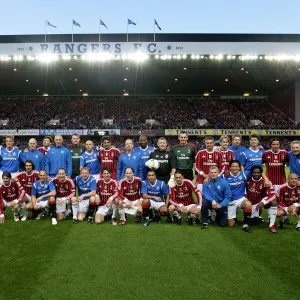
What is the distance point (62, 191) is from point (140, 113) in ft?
90.3

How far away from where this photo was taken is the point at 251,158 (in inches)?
276

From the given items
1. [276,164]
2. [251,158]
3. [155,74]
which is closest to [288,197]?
[276,164]

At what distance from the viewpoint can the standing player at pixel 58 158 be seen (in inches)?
288

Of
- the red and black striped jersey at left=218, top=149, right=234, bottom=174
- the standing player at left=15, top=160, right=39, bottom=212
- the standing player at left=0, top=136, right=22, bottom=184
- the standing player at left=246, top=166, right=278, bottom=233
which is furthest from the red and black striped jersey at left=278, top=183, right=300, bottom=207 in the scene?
the standing player at left=0, top=136, right=22, bottom=184

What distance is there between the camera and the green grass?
3479 mm

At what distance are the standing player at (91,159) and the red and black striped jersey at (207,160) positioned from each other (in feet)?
7.73

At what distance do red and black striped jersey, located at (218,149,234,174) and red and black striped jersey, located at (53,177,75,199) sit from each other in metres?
3.29

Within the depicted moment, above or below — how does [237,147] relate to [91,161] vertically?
above

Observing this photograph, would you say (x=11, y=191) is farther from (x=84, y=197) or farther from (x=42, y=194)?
(x=84, y=197)

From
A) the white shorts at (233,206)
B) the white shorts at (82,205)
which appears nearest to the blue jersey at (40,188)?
the white shorts at (82,205)

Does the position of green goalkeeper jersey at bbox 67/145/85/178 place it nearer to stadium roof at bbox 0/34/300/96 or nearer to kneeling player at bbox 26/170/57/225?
kneeling player at bbox 26/170/57/225

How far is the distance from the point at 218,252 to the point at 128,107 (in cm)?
3091

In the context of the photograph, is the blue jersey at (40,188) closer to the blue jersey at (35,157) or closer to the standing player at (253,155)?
the blue jersey at (35,157)

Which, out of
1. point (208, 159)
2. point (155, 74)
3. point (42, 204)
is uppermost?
point (155, 74)
